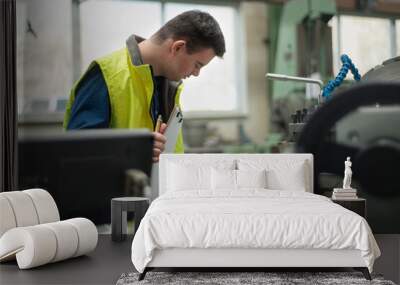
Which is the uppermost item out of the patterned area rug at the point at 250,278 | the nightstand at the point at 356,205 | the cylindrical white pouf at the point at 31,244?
the nightstand at the point at 356,205

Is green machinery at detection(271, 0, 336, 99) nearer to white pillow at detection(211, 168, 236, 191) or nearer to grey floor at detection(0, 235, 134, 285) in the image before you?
white pillow at detection(211, 168, 236, 191)

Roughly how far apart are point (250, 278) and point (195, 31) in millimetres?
2326

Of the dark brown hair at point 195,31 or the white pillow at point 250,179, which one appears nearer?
the white pillow at point 250,179

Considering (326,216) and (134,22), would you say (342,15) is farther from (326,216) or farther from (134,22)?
(326,216)

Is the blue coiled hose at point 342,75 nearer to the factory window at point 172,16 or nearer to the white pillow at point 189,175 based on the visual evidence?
the factory window at point 172,16

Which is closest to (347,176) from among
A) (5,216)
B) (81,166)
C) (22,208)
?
(81,166)

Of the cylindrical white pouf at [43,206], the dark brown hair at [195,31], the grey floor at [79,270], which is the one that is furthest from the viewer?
the dark brown hair at [195,31]

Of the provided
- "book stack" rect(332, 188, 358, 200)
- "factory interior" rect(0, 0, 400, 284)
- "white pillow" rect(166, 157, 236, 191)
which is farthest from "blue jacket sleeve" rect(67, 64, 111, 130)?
"book stack" rect(332, 188, 358, 200)

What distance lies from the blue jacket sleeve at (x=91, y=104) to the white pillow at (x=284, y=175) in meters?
1.16

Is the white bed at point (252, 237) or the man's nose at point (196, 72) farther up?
the man's nose at point (196, 72)

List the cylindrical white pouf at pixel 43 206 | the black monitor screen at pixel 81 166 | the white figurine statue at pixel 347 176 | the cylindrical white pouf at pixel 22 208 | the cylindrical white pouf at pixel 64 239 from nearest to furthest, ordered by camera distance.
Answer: the cylindrical white pouf at pixel 64 239 → the cylindrical white pouf at pixel 22 208 → the cylindrical white pouf at pixel 43 206 → the white figurine statue at pixel 347 176 → the black monitor screen at pixel 81 166

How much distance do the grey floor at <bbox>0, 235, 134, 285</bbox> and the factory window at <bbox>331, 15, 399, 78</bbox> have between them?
7.73ft

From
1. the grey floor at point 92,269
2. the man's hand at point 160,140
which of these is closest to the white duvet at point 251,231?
the grey floor at point 92,269

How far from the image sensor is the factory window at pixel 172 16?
17.0 feet
